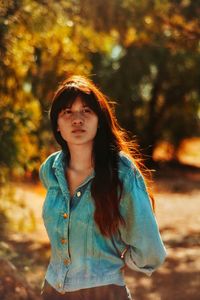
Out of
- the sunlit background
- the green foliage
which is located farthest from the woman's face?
the green foliage

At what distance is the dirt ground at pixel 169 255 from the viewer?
5.68 m

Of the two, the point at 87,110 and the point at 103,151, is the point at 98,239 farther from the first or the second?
the point at 87,110

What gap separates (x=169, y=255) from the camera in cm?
748

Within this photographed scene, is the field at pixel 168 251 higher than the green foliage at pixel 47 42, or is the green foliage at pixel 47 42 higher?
the green foliage at pixel 47 42

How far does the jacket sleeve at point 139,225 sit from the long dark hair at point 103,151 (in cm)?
4

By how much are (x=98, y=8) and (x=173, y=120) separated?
1410 cm

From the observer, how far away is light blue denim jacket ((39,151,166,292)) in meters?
2.19

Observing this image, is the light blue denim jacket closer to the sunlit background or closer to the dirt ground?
the sunlit background

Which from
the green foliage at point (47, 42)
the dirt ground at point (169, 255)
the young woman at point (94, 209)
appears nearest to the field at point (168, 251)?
the dirt ground at point (169, 255)

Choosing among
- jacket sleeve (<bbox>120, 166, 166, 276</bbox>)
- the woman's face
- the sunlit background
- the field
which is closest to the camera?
jacket sleeve (<bbox>120, 166, 166, 276</bbox>)

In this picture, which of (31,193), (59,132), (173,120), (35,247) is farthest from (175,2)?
(173,120)

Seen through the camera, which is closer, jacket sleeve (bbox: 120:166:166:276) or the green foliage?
jacket sleeve (bbox: 120:166:166:276)

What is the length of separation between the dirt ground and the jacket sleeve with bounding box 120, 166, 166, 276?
3.01 metres

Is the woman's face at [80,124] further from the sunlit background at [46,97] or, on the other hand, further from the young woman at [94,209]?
the sunlit background at [46,97]
